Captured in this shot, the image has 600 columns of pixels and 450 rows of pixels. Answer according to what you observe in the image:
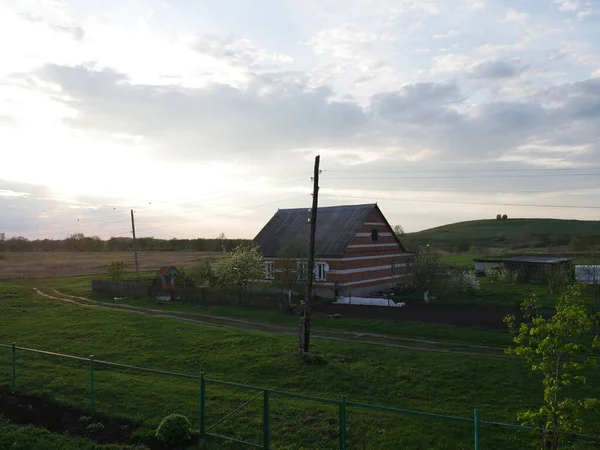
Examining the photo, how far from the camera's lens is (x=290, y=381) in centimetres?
1817

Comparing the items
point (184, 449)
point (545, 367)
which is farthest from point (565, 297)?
point (184, 449)

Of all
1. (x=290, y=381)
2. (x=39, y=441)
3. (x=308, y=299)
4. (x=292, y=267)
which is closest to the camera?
(x=39, y=441)

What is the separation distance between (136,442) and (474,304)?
1168 inches

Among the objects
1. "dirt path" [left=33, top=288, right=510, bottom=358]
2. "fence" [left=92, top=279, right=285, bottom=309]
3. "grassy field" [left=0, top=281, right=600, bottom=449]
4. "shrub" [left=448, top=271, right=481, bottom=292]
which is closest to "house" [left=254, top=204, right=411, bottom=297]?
"fence" [left=92, top=279, right=285, bottom=309]

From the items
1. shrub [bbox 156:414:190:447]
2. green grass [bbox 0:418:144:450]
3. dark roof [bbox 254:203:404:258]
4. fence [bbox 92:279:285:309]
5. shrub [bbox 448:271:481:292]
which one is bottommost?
green grass [bbox 0:418:144:450]

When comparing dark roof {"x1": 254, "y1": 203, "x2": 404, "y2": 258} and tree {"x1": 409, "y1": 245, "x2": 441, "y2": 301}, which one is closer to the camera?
tree {"x1": 409, "y1": 245, "x2": 441, "y2": 301}

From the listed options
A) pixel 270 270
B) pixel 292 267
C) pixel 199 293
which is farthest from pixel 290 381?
pixel 270 270

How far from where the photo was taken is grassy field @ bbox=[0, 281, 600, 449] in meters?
13.0

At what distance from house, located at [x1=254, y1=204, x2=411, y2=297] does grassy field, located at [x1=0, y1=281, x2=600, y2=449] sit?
52.5 ft

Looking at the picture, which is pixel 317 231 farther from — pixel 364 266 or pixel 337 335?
pixel 337 335

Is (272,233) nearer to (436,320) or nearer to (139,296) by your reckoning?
(139,296)

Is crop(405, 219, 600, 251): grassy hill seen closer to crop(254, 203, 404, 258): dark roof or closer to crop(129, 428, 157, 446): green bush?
crop(254, 203, 404, 258): dark roof

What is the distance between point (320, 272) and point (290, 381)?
25.1 metres

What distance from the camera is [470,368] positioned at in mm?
18828
